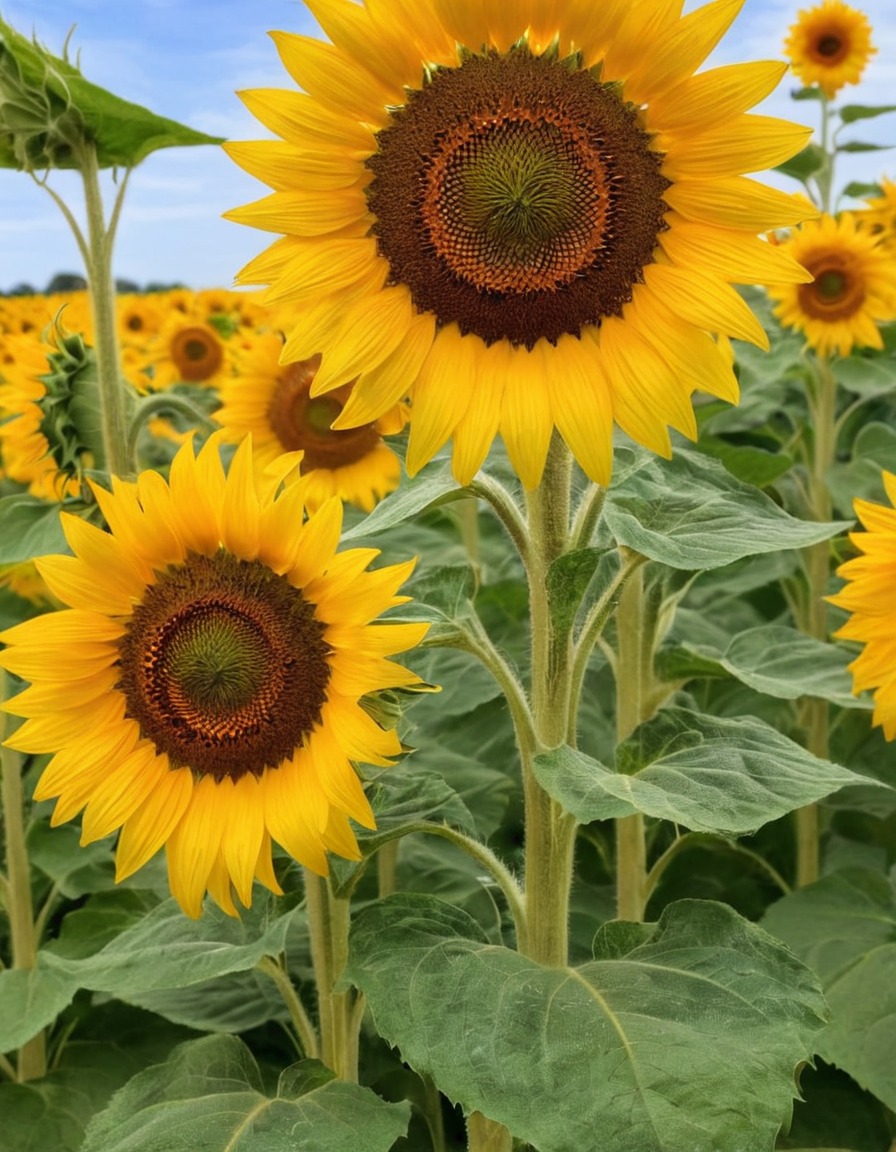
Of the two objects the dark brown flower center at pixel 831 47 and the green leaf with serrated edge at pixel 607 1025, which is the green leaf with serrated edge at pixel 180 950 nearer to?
the green leaf with serrated edge at pixel 607 1025

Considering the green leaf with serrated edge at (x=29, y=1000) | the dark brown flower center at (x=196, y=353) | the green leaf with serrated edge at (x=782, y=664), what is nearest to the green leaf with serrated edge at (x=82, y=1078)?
the green leaf with serrated edge at (x=29, y=1000)

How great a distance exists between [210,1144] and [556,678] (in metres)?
0.61

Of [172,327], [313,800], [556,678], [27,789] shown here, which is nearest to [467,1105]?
[313,800]

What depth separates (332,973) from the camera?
158 centimetres

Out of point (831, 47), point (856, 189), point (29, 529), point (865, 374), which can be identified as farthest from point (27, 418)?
point (831, 47)

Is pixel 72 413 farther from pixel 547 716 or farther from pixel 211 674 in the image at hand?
pixel 547 716

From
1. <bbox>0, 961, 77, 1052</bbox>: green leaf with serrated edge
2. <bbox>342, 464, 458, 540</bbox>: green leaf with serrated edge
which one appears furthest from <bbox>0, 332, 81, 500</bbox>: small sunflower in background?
<bbox>342, 464, 458, 540</bbox>: green leaf with serrated edge

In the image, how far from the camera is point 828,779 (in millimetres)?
1270

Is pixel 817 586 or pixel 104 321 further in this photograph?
pixel 817 586

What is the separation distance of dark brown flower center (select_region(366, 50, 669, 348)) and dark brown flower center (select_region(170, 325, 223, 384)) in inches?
130

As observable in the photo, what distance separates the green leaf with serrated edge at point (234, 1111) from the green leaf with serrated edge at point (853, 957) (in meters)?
0.70

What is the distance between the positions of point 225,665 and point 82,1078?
45.2 inches

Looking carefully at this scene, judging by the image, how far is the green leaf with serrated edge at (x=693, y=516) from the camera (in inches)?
50.9

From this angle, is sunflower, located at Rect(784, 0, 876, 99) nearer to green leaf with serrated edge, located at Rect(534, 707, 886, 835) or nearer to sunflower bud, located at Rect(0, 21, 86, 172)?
sunflower bud, located at Rect(0, 21, 86, 172)
